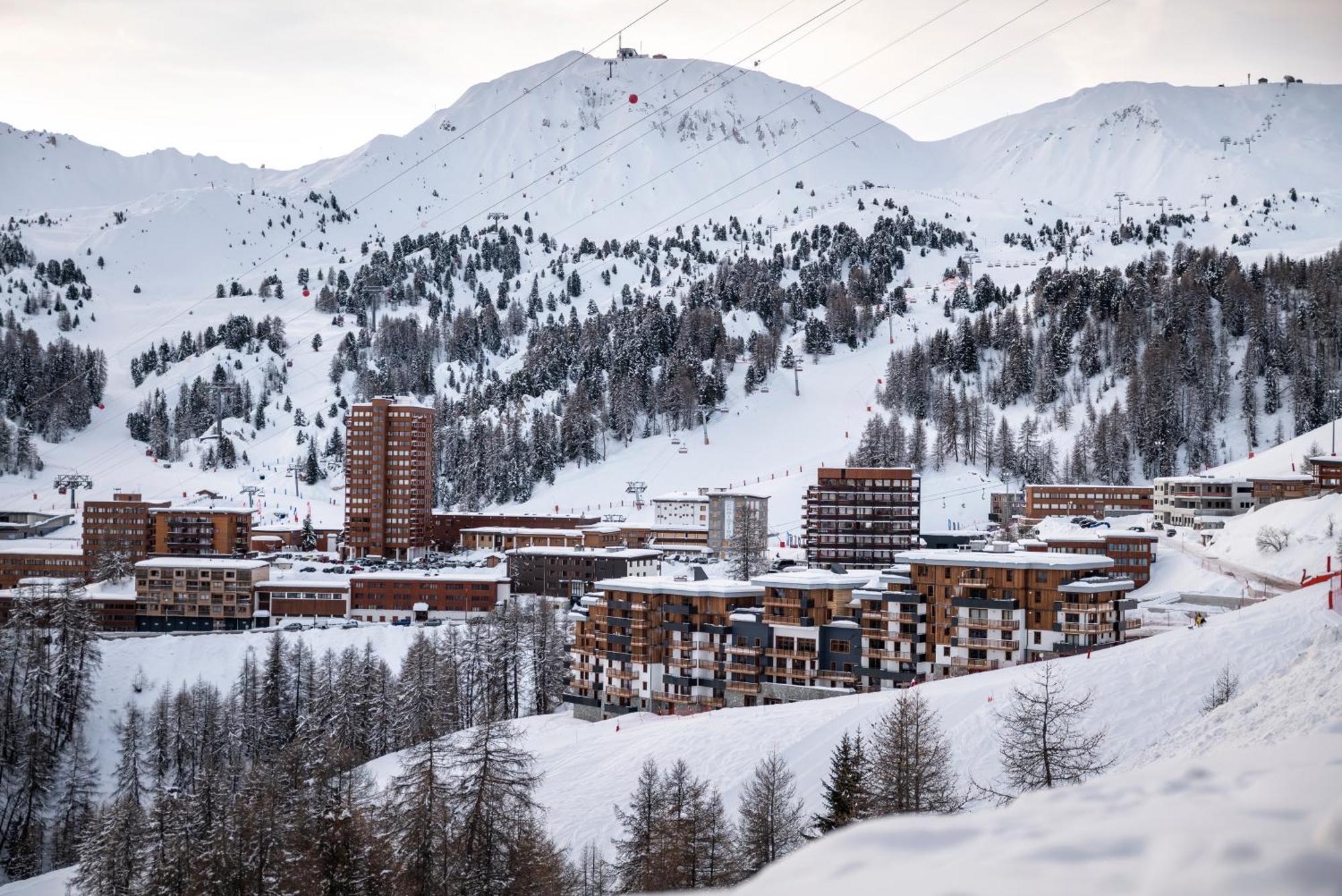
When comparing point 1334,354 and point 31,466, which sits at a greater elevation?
point 1334,354

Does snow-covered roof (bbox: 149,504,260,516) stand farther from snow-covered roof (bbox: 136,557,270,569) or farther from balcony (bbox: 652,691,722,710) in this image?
balcony (bbox: 652,691,722,710)

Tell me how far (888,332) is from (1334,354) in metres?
52.3

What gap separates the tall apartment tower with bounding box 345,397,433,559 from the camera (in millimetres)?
88688

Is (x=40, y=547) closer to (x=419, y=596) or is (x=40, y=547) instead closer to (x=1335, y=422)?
(x=419, y=596)

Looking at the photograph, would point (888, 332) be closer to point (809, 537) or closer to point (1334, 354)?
point (1334, 354)

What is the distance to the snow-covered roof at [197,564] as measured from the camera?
65.3 metres

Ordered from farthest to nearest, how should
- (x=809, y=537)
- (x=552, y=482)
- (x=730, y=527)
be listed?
(x=552, y=482)
(x=730, y=527)
(x=809, y=537)

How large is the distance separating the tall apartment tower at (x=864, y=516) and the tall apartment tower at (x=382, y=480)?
38.2 meters

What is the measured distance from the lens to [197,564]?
65.9m

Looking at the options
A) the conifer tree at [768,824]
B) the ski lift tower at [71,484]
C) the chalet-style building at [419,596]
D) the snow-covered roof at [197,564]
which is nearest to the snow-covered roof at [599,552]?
the chalet-style building at [419,596]

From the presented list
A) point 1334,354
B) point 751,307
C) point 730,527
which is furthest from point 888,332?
point 730,527

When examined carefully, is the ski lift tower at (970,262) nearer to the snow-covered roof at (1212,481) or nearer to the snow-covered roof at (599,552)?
the snow-covered roof at (1212,481)

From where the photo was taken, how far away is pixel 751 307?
14850cm

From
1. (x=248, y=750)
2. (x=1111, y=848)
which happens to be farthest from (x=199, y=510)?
(x=1111, y=848)
